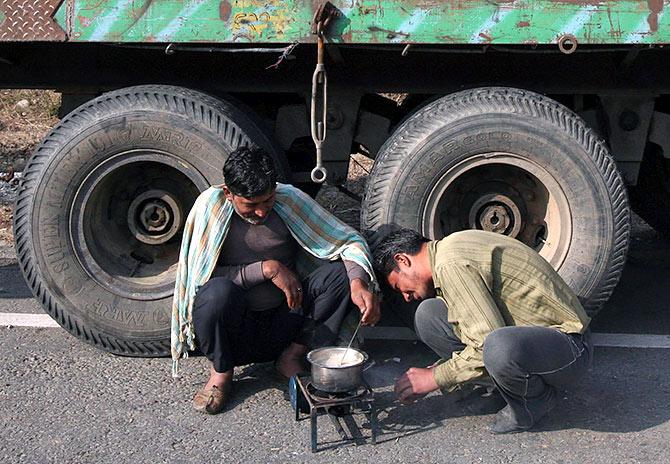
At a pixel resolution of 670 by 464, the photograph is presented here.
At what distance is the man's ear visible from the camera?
11.3ft

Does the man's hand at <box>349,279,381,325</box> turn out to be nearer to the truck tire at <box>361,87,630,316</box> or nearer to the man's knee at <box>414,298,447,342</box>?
the man's knee at <box>414,298,447,342</box>

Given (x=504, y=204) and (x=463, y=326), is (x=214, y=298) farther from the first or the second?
(x=504, y=204)

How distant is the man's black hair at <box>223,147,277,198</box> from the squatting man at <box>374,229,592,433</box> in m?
0.53

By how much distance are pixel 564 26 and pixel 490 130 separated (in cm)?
52

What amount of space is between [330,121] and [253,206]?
91cm

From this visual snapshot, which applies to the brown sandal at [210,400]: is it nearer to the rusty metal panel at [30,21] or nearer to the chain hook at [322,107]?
the chain hook at [322,107]

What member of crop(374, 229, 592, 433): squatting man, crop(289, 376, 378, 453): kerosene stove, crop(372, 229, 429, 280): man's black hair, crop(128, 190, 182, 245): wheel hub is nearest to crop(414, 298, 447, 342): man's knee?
crop(374, 229, 592, 433): squatting man

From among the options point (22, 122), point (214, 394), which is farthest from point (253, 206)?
point (22, 122)

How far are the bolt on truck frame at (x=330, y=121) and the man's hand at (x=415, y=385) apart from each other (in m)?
0.94

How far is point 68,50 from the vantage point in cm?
439

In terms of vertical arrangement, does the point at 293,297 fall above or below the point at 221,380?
above

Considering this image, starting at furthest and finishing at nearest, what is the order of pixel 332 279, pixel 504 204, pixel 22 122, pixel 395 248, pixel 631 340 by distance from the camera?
1. pixel 22 122
2. pixel 631 340
3. pixel 504 204
4. pixel 332 279
5. pixel 395 248

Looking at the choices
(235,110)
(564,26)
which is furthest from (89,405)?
(564,26)

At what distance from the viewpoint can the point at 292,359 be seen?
Answer: 3.87 meters
